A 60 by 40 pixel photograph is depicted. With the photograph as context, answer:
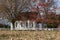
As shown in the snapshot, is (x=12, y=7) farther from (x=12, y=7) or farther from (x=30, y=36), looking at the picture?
(x=30, y=36)

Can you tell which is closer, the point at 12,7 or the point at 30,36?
the point at 30,36

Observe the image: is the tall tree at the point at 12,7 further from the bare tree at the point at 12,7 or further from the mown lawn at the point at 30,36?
the mown lawn at the point at 30,36

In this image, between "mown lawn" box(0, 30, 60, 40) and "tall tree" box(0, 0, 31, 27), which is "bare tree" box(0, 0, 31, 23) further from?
"mown lawn" box(0, 30, 60, 40)

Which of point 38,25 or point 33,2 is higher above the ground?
point 33,2

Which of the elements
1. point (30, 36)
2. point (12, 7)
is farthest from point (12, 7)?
point (30, 36)

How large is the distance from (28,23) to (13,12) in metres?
5.59

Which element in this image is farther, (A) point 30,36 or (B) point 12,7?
(B) point 12,7

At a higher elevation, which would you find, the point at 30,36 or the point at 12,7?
the point at 30,36

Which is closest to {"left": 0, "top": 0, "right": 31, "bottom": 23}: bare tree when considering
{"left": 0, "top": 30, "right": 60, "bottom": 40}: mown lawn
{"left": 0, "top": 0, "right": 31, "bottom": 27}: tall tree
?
{"left": 0, "top": 0, "right": 31, "bottom": 27}: tall tree

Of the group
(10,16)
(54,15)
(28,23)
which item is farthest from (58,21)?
(10,16)

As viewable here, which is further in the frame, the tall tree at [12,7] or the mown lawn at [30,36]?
the tall tree at [12,7]

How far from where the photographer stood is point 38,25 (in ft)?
148

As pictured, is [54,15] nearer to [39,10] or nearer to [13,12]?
[39,10]

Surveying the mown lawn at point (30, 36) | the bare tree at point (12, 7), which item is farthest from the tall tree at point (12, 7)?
the mown lawn at point (30, 36)
